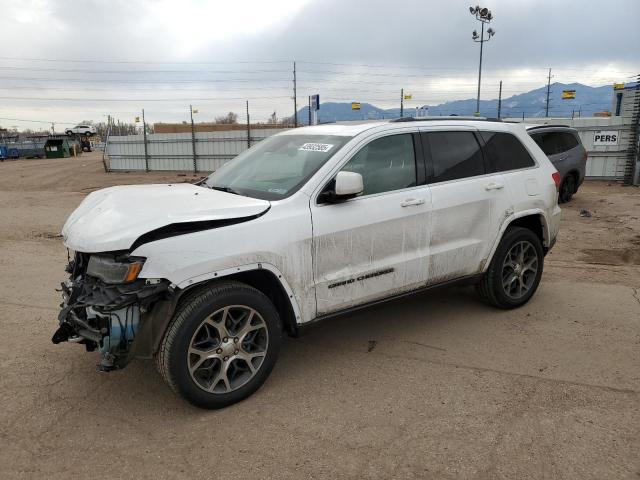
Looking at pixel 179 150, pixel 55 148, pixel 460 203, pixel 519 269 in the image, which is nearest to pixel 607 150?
pixel 519 269

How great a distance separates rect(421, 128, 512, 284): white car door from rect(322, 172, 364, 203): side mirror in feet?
3.06

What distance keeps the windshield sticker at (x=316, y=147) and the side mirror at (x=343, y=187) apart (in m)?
0.40

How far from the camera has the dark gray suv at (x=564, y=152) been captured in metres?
11.4

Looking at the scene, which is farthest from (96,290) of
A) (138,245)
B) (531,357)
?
(531,357)

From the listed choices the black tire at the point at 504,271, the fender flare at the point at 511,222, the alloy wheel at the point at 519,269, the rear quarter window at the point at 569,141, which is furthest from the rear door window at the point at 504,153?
Answer: the rear quarter window at the point at 569,141

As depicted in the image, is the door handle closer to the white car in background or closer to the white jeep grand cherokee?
the white jeep grand cherokee

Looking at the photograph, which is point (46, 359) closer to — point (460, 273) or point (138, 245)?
point (138, 245)

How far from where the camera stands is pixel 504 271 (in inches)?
192

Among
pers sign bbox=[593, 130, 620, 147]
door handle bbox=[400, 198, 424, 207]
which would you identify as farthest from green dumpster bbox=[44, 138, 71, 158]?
door handle bbox=[400, 198, 424, 207]

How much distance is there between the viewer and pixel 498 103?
21.7 metres

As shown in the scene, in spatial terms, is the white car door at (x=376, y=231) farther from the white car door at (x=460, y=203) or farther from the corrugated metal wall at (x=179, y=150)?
the corrugated metal wall at (x=179, y=150)

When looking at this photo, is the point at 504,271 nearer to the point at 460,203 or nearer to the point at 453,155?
the point at 460,203

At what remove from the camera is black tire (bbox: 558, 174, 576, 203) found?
12.2 meters

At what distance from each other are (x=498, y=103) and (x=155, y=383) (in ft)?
69.6
